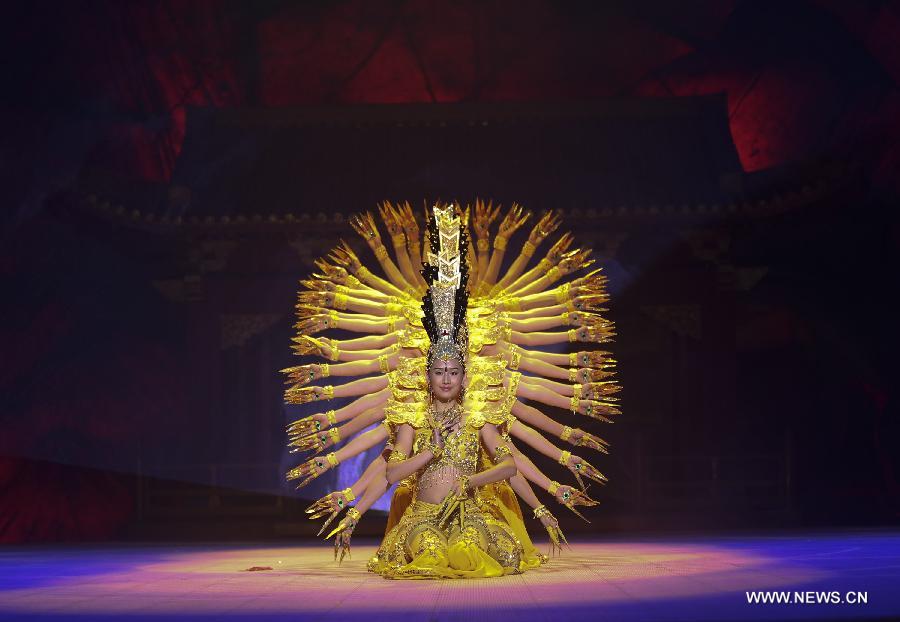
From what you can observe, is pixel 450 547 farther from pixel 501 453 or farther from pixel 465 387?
pixel 465 387

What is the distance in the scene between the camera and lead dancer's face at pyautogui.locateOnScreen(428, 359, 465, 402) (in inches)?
275

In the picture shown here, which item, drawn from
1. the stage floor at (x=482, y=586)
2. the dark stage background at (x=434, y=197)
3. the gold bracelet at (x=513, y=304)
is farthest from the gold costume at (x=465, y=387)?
the dark stage background at (x=434, y=197)

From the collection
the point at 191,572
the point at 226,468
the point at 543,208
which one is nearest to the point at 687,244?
the point at 543,208

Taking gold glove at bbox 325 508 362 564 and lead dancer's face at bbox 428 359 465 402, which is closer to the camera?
lead dancer's face at bbox 428 359 465 402

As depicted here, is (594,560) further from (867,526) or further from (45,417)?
(45,417)

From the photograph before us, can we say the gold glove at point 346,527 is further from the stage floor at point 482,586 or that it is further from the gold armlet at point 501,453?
the gold armlet at point 501,453

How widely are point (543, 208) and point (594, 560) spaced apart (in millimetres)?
5434

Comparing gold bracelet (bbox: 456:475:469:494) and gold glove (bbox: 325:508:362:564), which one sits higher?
gold bracelet (bbox: 456:475:469:494)

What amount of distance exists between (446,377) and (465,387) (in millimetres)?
345

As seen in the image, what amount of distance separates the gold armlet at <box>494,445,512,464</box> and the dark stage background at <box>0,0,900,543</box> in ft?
16.7

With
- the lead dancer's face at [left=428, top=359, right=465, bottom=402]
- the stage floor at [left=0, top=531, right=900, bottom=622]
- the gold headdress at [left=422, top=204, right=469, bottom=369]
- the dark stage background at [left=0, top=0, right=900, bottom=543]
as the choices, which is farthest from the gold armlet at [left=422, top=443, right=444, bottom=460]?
the dark stage background at [left=0, top=0, right=900, bottom=543]

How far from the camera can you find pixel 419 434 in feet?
23.6

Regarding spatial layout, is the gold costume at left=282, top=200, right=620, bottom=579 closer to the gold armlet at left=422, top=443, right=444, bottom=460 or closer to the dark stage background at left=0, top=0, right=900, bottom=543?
the gold armlet at left=422, top=443, right=444, bottom=460

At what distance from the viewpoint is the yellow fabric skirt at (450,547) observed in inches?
271
